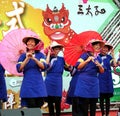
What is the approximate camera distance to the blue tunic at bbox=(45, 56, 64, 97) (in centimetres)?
610

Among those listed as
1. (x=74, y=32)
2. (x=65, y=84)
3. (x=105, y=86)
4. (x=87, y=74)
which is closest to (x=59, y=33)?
(x=74, y=32)

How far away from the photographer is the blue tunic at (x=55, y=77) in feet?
20.0

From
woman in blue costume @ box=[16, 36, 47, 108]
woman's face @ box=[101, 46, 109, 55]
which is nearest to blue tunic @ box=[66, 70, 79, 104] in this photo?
woman's face @ box=[101, 46, 109, 55]

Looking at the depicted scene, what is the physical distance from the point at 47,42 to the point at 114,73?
1475 mm

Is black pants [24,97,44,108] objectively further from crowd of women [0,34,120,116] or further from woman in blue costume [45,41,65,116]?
woman in blue costume [45,41,65,116]

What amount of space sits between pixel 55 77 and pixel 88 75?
0.80m

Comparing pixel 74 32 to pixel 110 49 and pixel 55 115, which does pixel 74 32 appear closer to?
pixel 110 49

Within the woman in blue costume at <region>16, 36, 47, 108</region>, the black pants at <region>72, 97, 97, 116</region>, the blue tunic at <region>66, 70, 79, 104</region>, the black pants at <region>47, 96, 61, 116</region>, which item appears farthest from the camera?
the black pants at <region>47, 96, 61, 116</region>

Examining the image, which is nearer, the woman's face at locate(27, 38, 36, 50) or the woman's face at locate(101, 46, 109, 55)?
the woman's face at locate(27, 38, 36, 50)

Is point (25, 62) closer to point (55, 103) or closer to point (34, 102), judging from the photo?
point (34, 102)

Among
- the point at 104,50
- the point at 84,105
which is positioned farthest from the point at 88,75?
the point at 104,50

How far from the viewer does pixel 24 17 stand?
7121 mm

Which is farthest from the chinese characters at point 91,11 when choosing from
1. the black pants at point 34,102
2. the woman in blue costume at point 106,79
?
the black pants at point 34,102

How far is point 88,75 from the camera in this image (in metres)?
5.49
